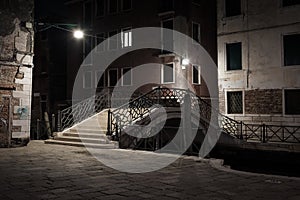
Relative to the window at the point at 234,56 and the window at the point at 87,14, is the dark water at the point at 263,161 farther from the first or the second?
the window at the point at 87,14

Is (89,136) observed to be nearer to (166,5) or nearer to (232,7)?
(232,7)

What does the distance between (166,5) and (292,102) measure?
9.29 meters

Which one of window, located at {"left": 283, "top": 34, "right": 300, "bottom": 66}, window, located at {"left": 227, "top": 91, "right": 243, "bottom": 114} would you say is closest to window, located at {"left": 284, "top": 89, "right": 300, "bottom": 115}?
window, located at {"left": 283, "top": 34, "right": 300, "bottom": 66}

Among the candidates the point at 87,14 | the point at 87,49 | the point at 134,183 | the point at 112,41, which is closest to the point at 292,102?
the point at 134,183

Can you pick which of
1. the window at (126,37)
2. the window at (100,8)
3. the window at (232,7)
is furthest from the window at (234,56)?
the window at (100,8)

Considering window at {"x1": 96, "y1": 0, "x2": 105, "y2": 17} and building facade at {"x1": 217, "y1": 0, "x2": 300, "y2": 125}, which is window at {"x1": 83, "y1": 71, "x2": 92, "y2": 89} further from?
building facade at {"x1": 217, "y1": 0, "x2": 300, "y2": 125}

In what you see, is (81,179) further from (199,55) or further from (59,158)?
(199,55)

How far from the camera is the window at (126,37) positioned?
2200 cm

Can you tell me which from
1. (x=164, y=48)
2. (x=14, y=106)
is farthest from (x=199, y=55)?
(x=14, y=106)

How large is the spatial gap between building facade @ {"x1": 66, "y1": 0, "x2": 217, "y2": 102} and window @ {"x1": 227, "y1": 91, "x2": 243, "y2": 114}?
2977 millimetres

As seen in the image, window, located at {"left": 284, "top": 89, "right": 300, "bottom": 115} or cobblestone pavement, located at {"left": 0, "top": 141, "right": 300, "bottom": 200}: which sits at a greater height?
window, located at {"left": 284, "top": 89, "right": 300, "bottom": 115}

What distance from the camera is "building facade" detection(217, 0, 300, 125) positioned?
1560 centimetres

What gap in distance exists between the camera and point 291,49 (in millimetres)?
15781

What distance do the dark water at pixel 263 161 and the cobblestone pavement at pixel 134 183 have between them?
5.46 meters
